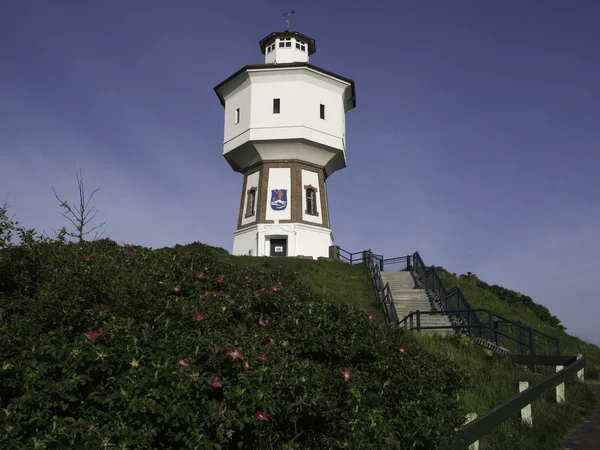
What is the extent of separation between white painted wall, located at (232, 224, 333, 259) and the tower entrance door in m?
0.53

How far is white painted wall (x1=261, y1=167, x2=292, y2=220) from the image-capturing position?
3053cm

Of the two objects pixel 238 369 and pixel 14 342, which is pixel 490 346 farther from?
pixel 14 342

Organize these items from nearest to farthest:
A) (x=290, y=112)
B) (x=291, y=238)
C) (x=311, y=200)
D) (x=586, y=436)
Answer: (x=586, y=436), (x=291, y=238), (x=290, y=112), (x=311, y=200)

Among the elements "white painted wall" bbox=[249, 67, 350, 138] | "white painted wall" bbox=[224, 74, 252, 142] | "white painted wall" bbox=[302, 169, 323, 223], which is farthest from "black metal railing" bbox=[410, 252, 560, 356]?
"white painted wall" bbox=[224, 74, 252, 142]

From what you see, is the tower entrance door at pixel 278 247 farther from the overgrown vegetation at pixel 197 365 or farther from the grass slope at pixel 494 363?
the overgrown vegetation at pixel 197 365

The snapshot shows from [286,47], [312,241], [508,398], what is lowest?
[508,398]

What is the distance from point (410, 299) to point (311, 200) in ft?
39.7

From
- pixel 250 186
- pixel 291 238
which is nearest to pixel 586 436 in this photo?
pixel 291 238

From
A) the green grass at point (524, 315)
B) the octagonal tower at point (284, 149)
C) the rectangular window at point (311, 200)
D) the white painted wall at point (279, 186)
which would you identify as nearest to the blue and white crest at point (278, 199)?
the octagonal tower at point (284, 149)

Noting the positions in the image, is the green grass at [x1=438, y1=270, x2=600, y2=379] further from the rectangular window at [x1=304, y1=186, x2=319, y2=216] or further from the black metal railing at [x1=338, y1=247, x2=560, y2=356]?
the rectangular window at [x1=304, y1=186, x2=319, y2=216]

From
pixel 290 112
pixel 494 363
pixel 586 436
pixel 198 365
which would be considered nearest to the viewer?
pixel 198 365

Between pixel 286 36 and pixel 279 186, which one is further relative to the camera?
pixel 286 36

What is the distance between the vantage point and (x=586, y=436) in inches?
283

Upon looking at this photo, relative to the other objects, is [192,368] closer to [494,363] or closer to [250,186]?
[494,363]
